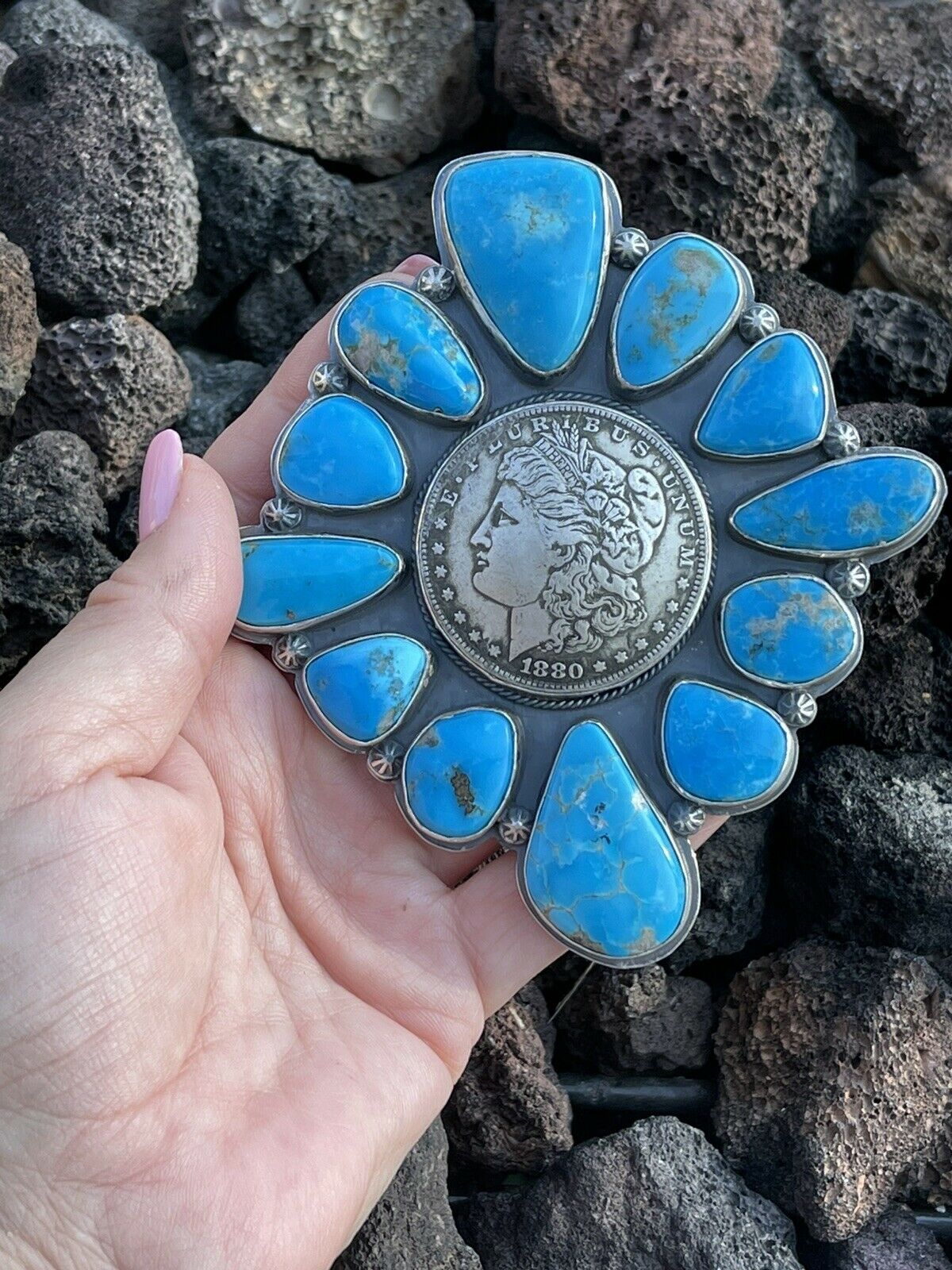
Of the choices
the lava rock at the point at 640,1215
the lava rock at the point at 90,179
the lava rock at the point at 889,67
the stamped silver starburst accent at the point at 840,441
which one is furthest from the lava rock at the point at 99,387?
the lava rock at the point at 889,67

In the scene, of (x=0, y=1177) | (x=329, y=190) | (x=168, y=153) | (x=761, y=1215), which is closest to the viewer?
(x=0, y=1177)

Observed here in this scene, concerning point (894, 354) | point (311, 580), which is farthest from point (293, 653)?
point (894, 354)

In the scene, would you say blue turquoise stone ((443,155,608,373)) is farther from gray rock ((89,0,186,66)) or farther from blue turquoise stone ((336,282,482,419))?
gray rock ((89,0,186,66))

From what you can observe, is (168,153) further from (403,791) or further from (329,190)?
(403,791)

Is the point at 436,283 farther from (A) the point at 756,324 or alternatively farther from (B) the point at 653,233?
(B) the point at 653,233

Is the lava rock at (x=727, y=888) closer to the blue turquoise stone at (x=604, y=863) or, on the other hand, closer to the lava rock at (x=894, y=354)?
the blue turquoise stone at (x=604, y=863)

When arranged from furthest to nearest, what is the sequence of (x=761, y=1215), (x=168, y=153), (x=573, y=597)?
Result: (x=168, y=153), (x=761, y=1215), (x=573, y=597)

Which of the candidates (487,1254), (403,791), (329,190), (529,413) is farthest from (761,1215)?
(329,190)
